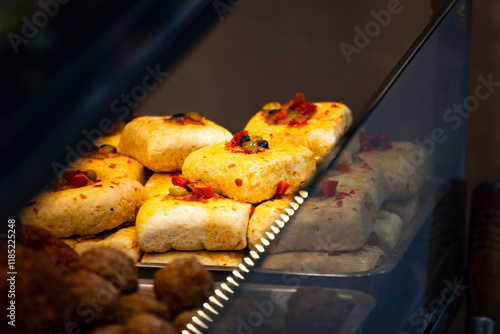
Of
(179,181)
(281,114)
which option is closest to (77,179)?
(179,181)

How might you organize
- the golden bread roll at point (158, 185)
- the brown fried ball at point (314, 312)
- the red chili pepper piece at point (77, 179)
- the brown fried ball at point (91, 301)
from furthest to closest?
1. the golden bread roll at point (158, 185)
2. the red chili pepper piece at point (77, 179)
3. the brown fried ball at point (314, 312)
4. the brown fried ball at point (91, 301)

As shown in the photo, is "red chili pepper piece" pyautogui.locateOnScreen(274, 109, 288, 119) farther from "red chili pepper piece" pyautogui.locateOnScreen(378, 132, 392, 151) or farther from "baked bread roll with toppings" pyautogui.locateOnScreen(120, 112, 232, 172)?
"red chili pepper piece" pyautogui.locateOnScreen(378, 132, 392, 151)

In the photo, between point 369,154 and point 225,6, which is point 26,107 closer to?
point 225,6

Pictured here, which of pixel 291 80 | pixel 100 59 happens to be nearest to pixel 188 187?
pixel 100 59

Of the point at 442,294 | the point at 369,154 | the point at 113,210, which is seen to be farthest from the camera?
the point at 442,294

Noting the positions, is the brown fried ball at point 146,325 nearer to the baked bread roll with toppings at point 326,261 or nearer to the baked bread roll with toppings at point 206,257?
the baked bread roll with toppings at point 326,261

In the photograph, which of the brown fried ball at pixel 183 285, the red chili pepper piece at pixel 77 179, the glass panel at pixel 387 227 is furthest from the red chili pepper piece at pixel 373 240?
the red chili pepper piece at pixel 77 179
